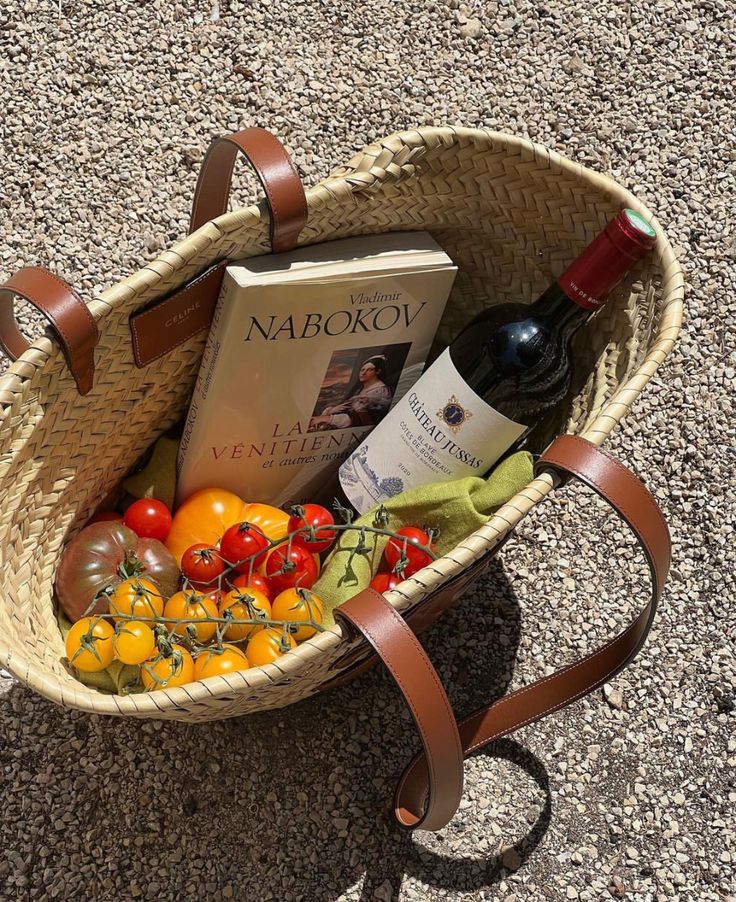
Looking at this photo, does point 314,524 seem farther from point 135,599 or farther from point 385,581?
point 135,599

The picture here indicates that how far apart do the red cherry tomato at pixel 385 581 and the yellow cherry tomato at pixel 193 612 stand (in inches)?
9.0

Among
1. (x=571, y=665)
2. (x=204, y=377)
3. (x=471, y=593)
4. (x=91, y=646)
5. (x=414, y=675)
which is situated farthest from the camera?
(x=471, y=593)

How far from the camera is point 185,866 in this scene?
4.87 feet

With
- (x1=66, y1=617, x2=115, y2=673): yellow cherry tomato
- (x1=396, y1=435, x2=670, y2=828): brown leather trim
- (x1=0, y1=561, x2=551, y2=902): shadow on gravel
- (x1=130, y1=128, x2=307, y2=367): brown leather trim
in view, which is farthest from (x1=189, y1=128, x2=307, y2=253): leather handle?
(x1=0, y1=561, x2=551, y2=902): shadow on gravel

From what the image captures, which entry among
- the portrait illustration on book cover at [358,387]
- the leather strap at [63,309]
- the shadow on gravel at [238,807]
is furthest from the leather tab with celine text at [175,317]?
the shadow on gravel at [238,807]

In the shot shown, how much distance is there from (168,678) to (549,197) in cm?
91

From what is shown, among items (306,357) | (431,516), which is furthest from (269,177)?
(431,516)

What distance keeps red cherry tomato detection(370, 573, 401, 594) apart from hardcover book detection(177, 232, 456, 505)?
0.32 metres

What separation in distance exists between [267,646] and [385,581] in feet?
0.63

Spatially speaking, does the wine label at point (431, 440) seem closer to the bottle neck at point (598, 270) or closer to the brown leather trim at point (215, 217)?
the bottle neck at point (598, 270)

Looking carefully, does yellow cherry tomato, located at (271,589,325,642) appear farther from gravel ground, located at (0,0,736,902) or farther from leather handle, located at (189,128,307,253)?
leather handle, located at (189,128,307,253)

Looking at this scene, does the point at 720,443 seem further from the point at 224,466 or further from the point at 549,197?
the point at 224,466

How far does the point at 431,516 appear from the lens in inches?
53.7

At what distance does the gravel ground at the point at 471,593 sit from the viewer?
4.97ft
